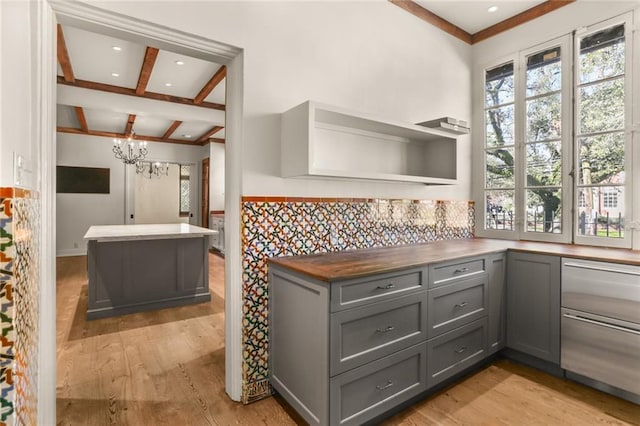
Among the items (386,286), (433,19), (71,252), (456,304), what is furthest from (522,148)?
(71,252)

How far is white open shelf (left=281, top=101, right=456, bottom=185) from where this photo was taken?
198 centimetres

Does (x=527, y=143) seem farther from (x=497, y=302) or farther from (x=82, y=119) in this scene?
(x=82, y=119)

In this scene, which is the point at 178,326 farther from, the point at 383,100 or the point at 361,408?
the point at 383,100

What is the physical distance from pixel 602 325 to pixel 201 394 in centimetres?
260

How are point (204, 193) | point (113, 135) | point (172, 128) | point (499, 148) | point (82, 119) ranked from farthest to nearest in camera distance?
1. point (204, 193)
2. point (113, 135)
3. point (172, 128)
4. point (82, 119)
5. point (499, 148)

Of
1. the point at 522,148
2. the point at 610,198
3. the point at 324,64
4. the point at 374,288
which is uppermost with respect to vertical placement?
the point at 324,64

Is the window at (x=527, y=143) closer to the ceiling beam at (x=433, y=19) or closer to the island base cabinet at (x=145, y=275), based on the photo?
the ceiling beam at (x=433, y=19)

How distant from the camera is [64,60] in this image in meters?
3.54

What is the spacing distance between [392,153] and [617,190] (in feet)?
5.86

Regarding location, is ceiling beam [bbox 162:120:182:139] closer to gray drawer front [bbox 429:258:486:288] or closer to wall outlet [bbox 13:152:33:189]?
wall outlet [bbox 13:152:33:189]

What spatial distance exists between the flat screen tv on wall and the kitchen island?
426 centimetres

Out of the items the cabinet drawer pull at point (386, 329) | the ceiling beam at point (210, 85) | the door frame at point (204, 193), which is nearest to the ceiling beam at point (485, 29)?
the ceiling beam at point (210, 85)

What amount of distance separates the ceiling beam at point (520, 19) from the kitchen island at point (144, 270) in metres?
3.68

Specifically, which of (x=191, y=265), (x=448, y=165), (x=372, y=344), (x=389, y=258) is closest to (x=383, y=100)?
(x=448, y=165)
